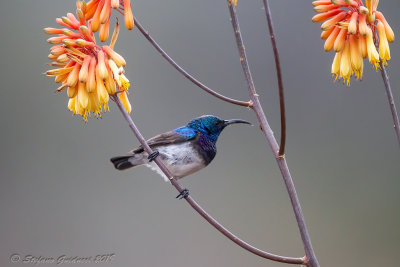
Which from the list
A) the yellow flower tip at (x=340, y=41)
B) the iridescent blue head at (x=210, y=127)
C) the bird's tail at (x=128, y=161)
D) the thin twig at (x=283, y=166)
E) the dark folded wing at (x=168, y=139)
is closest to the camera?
the thin twig at (x=283, y=166)

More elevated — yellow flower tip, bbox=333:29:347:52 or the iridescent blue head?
yellow flower tip, bbox=333:29:347:52

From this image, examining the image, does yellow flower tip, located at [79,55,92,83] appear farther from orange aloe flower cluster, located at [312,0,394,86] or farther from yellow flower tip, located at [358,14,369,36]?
yellow flower tip, located at [358,14,369,36]

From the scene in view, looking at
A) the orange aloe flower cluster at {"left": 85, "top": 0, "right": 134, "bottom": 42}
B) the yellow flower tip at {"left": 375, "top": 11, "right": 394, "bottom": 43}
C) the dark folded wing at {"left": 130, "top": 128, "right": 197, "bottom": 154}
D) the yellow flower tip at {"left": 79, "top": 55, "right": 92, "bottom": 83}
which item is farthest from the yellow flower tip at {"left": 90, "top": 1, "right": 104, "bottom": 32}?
the dark folded wing at {"left": 130, "top": 128, "right": 197, "bottom": 154}

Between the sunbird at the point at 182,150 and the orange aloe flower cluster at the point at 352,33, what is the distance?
3.61 ft

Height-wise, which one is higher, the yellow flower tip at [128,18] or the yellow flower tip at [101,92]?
the yellow flower tip at [128,18]

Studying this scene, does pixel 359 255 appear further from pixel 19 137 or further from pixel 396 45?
pixel 19 137

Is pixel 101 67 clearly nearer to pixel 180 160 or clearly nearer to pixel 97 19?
pixel 97 19

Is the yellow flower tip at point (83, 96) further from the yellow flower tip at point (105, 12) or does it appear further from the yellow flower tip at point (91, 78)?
the yellow flower tip at point (105, 12)

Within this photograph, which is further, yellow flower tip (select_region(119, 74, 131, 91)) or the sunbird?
the sunbird

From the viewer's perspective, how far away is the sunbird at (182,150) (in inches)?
120

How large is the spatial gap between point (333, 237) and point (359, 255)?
0.32 meters

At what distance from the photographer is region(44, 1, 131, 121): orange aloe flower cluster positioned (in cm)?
180

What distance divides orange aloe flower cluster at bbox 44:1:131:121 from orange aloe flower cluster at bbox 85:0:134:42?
3 centimetres

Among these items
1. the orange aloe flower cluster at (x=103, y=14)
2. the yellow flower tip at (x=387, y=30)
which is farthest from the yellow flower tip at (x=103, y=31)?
the yellow flower tip at (x=387, y=30)
